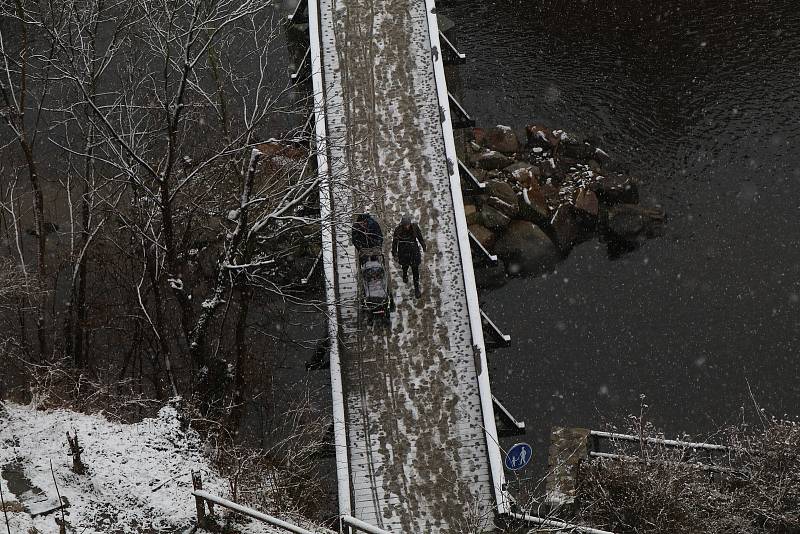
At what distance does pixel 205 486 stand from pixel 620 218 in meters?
15.3

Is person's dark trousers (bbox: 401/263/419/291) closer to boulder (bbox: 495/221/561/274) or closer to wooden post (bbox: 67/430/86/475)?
boulder (bbox: 495/221/561/274)

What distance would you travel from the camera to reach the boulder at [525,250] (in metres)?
24.7

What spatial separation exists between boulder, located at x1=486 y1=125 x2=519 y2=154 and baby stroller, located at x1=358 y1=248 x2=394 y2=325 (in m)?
9.70

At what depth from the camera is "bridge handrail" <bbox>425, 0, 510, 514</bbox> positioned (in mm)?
16031

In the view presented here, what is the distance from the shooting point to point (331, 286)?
1902 centimetres

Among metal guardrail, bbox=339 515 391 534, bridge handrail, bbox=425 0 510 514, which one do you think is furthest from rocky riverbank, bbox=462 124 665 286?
metal guardrail, bbox=339 515 391 534

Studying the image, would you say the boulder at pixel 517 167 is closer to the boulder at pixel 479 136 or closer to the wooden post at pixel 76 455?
the boulder at pixel 479 136

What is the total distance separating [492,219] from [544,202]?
1.77m

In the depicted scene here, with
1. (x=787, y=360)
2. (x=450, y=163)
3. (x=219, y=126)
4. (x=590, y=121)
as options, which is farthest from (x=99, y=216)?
(x=787, y=360)

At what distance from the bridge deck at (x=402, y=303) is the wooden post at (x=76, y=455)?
4673 mm

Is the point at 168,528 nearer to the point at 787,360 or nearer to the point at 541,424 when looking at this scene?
the point at 541,424

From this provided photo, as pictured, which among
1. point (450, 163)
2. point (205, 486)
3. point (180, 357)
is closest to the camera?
point (205, 486)

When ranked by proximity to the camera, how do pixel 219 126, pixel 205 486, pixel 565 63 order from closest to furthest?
pixel 205 486
pixel 219 126
pixel 565 63

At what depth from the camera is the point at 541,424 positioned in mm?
21141
